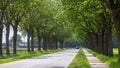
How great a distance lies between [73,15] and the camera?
50906 mm

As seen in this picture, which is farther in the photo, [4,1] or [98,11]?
[4,1]

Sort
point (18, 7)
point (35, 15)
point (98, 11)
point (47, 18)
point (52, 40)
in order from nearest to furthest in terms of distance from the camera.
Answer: point (98, 11) < point (18, 7) < point (35, 15) < point (47, 18) < point (52, 40)

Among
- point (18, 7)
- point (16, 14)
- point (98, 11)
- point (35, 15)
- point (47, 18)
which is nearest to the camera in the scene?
point (98, 11)

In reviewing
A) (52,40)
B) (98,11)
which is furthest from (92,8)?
(52,40)

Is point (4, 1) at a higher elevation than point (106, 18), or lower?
higher

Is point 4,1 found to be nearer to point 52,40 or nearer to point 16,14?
point 16,14

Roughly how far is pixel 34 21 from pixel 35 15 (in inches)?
81.8

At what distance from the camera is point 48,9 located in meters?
74.9

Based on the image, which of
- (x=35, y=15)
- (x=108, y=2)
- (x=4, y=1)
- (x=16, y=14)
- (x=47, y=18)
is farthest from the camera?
(x=47, y=18)

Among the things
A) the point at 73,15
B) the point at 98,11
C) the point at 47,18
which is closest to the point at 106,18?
the point at 98,11

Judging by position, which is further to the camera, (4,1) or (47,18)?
(47,18)

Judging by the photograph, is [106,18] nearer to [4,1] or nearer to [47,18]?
[4,1]

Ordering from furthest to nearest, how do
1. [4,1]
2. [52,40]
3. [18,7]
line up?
1. [52,40]
2. [18,7]
3. [4,1]

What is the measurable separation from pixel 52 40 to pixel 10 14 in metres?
66.1
